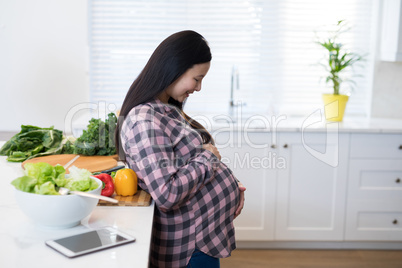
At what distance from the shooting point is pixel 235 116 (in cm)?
368

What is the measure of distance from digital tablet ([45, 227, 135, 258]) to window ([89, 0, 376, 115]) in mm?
2483

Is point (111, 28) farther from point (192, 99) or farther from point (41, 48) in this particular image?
point (192, 99)

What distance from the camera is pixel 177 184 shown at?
1530 mm

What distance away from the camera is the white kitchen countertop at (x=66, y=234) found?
3.78 feet

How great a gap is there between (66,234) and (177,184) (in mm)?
372

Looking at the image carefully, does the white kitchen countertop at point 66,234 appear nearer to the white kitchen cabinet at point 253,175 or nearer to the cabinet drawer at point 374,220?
the white kitchen cabinet at point 253,175

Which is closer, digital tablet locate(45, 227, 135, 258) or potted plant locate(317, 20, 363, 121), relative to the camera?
digital tablet locate(45, 227, 135, 258)

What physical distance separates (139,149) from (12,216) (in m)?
0.43

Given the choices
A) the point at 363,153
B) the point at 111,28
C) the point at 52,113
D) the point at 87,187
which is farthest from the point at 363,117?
the point at 87,187

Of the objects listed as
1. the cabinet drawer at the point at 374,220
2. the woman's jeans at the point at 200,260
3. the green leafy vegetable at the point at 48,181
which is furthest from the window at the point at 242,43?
the green leafy vegetable at the point at 48,181

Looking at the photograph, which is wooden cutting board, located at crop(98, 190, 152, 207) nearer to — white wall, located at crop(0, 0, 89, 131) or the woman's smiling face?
the woman's smiling face

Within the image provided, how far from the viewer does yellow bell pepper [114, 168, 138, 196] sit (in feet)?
5.47

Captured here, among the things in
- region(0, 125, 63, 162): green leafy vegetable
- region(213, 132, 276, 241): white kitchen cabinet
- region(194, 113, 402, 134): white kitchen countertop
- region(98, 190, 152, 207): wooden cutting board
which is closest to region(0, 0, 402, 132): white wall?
region(194, 113, 402, 134): white kitchen countertop

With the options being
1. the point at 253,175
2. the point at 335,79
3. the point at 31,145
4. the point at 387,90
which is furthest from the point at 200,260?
the point at 387,90
